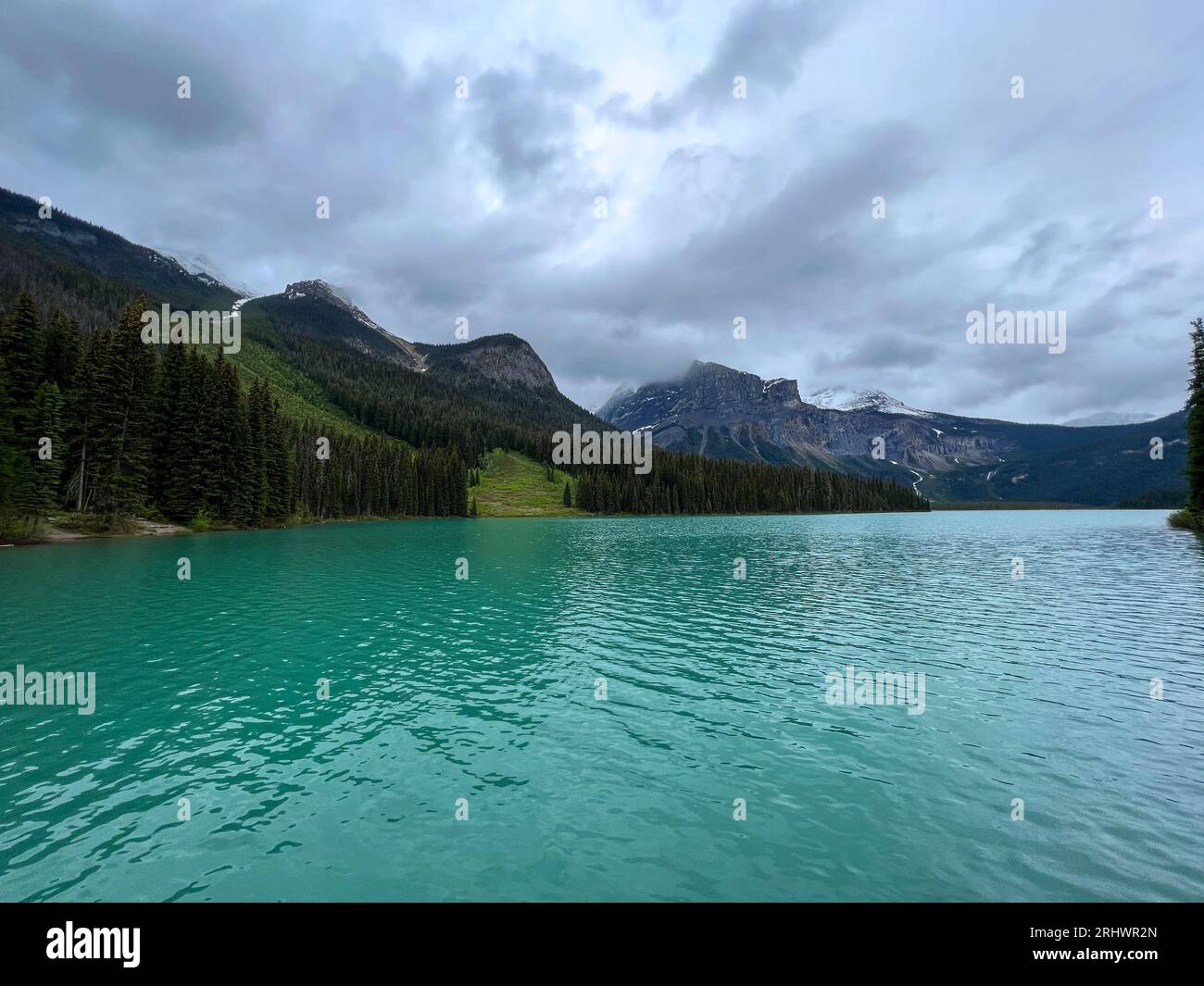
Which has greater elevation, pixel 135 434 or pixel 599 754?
pixel 135 434

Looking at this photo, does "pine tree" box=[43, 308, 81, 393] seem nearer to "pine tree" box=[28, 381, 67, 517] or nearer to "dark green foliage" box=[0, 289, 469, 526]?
"dark green foliage" box=[0, 289, 469, 526]

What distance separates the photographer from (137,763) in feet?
51.3

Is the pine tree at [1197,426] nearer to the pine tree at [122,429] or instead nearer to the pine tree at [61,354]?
the pine tree at [122,429]

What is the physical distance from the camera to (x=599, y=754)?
16609 mm

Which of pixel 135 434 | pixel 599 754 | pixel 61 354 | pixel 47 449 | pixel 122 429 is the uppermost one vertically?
pixel 61 354

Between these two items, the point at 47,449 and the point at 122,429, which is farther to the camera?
the point at 122,429

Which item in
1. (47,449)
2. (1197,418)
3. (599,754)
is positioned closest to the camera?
(599,754)

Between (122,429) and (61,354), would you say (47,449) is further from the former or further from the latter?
(61,354)

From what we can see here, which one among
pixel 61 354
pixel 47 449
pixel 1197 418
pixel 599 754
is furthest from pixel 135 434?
pixel 1197 418

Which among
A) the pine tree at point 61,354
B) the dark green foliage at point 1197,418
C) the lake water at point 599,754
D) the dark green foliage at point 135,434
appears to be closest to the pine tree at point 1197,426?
the dark green foliage at point 1197,418

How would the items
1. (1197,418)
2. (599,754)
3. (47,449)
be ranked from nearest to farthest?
(599,754) → (47,449) → (1197,418)
